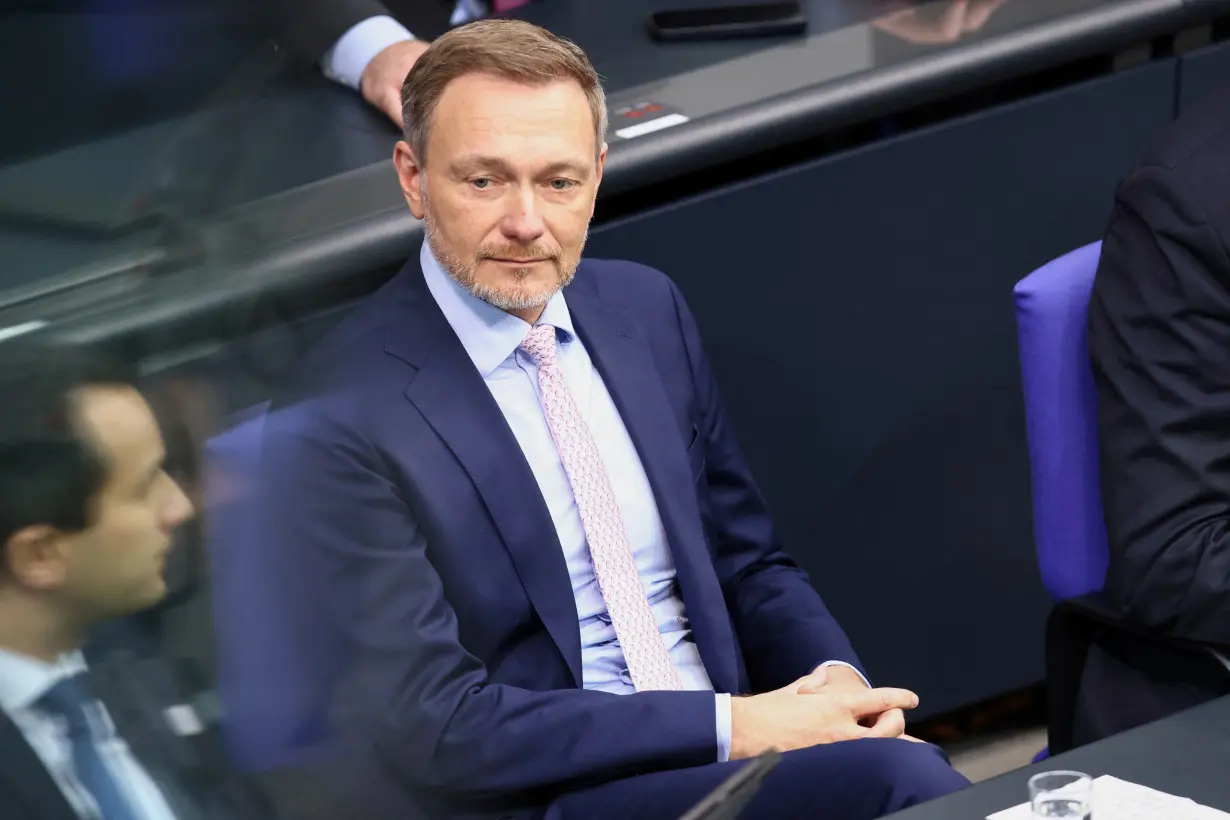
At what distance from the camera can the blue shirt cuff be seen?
135 cm

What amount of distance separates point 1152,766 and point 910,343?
1063 mm

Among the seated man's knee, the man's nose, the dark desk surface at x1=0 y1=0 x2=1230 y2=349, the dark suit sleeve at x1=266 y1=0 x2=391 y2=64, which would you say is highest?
the dark suit sleeve at x1=266 y1=0 x2=391 y2=64

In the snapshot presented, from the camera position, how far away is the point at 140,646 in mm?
274

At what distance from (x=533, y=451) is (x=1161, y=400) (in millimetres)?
591

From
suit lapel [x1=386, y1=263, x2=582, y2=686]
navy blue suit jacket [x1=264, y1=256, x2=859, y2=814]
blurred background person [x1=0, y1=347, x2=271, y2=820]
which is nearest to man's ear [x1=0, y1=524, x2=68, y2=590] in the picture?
blurred background person [x1=0, y1=347, x2=271, y2=820]

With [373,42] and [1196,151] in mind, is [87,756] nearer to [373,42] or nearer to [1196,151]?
[373,42]

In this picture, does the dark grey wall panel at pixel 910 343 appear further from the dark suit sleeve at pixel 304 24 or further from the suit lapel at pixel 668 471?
the dark suit sleeve at pixel 304 24

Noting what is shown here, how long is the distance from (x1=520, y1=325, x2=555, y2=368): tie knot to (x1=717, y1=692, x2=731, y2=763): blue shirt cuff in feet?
1.09

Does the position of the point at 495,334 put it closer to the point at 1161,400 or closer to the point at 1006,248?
the point at 1161,400

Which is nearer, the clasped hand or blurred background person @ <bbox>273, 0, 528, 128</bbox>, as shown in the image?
blurred background person @ <bbox>273, 0, 528, 128</bbox>

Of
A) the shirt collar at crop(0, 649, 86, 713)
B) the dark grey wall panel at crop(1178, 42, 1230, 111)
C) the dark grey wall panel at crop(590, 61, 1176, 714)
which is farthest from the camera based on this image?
the dark grey wall panel at crop(1178, 42, 1230, 111)

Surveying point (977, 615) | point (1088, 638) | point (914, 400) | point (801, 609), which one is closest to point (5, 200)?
point (801, 609)

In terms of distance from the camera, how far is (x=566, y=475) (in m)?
1.41

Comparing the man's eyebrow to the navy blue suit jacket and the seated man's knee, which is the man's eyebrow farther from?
the seated man's knee
